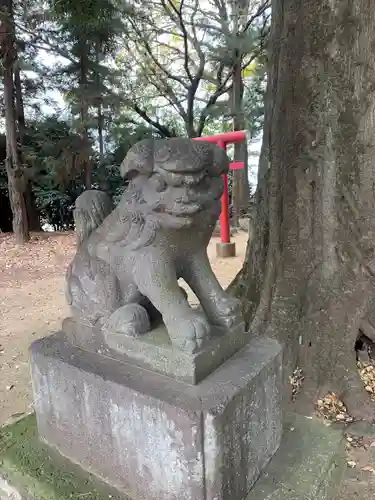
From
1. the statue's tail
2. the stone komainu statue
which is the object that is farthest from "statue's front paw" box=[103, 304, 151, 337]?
the statue's tail

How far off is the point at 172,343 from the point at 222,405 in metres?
0.25

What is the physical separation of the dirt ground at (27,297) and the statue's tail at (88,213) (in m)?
1.53

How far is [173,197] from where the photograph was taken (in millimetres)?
1328

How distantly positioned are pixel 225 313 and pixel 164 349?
0.27 meters

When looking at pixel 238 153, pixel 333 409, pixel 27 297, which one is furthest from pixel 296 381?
pixel 238 153

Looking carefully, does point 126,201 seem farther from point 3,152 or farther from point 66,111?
point 3,152

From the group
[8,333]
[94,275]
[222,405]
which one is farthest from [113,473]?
[8,333]

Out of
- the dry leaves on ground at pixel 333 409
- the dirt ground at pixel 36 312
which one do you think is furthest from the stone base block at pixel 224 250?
the dry leaves on ground at pixel 333 409

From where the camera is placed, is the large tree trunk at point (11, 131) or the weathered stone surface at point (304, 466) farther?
the large tree trunk at point (11, 131)

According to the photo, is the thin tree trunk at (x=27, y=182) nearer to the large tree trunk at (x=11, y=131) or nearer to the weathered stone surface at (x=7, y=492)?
the large tree trunk at (x=11, y=131)

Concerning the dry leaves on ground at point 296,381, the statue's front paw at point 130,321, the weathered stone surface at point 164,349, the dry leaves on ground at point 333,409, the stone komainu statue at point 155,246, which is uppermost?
the stone komainu statue at point 155,246

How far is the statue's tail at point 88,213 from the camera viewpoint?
1674 millimetres

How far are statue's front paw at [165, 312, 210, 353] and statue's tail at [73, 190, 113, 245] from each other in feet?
1.75

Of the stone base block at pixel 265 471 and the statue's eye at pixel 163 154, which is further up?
the statue's eye at pixel 163 154
